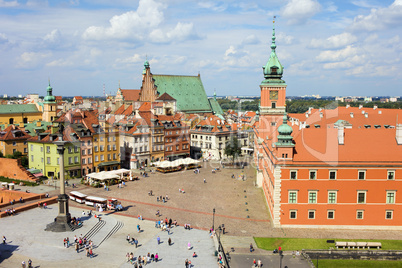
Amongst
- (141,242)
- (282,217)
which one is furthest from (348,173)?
(141,242)

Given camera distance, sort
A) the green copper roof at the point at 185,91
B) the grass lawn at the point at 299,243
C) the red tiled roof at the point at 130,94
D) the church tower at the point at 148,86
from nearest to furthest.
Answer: the grass lawn at the point at 299,243
the church tower at the point at 148,86
the green copper roof at the point at 185,91
the red tiled roof at the point at 130,94

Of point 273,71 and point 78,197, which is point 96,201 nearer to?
point 78,197

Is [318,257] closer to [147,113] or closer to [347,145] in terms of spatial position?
[347,145]

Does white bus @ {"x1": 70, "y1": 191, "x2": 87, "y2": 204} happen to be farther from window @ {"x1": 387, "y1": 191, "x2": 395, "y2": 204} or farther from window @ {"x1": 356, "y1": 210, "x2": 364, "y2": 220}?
window @ {"x1": 387, "y1": 191, "x2": 395, "y2": 204}

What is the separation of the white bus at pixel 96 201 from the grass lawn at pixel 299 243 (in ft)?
72.9

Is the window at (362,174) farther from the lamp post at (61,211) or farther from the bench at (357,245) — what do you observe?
the lamp post at (61,211)

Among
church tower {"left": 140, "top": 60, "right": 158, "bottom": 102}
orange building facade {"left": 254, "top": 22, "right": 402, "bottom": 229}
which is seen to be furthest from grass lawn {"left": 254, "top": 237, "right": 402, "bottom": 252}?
church tower {"left": 140, "top": 60, "right": 158, "bottom": 102}

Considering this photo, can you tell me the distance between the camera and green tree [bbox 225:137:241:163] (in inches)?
3647

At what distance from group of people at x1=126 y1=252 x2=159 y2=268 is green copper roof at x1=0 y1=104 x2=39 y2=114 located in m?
96.4

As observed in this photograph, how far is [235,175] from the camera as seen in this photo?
7856 centimetres

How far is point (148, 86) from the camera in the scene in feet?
376

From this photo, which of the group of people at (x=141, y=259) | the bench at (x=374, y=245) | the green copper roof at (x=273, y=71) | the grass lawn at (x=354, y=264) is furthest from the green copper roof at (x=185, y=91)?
the grass lawn at (x=354, y=264)

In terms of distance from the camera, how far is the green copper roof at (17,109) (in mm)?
117312

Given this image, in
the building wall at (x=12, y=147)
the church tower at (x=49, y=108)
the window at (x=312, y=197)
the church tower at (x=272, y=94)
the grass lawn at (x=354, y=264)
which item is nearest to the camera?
the grass lawn at (x=354, y=264)
